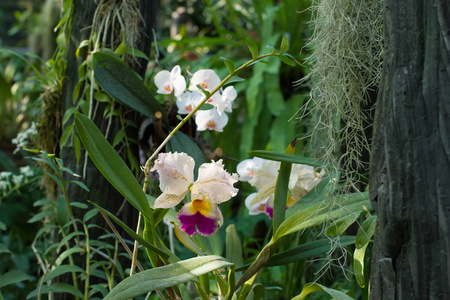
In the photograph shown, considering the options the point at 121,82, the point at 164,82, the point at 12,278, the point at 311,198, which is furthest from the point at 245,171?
the point at 12,278

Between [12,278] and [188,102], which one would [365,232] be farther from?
[12,278]

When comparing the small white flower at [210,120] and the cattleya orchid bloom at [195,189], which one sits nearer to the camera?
the cattleya orchid bloom at [195,189]

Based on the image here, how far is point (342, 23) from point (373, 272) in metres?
0.40

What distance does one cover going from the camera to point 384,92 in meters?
0.63

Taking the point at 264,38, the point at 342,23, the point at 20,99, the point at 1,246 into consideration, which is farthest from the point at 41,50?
the point at 342,23

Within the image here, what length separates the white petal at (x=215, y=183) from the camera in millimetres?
771

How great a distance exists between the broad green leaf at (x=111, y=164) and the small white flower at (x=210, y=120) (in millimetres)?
354

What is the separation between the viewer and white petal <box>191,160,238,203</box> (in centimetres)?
77

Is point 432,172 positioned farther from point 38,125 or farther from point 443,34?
point 38,125

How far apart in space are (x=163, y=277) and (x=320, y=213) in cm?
28

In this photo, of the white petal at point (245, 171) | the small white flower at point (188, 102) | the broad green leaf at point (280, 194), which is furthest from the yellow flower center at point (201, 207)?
the small white flower at point (188, 102)

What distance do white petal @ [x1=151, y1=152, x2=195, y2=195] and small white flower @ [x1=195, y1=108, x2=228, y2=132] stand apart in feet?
0.98

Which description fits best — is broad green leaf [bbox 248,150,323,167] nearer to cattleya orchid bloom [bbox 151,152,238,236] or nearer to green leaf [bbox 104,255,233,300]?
cattleya orchid bloom [bbox 151,152,238,236]

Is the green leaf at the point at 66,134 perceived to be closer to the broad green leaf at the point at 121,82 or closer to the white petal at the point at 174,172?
the broad green leaf at the point at 121,82
